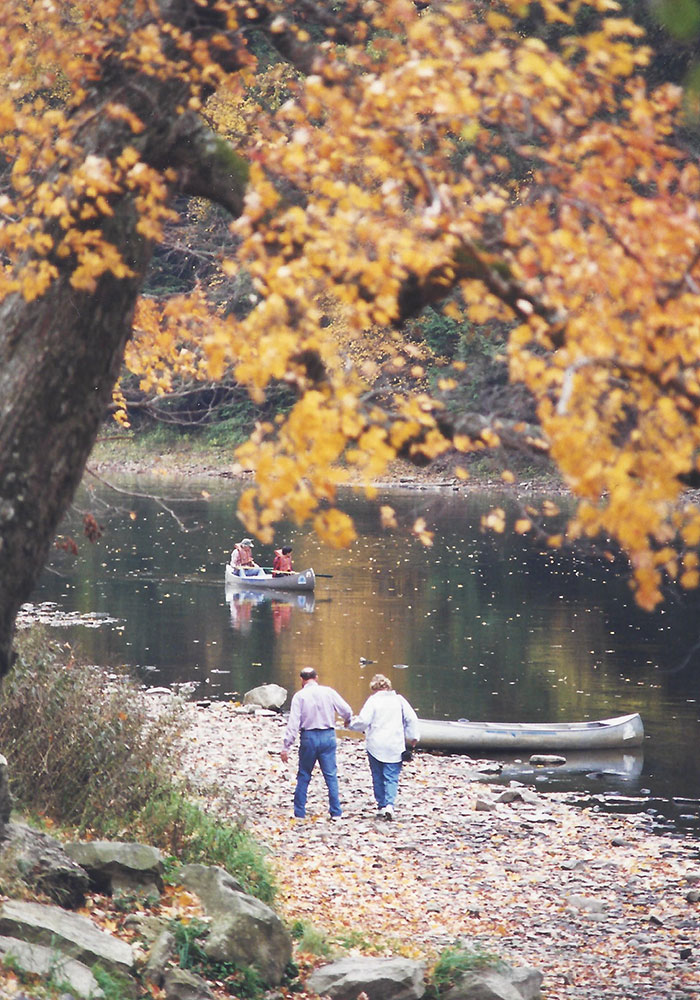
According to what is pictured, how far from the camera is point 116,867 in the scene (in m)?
8.90

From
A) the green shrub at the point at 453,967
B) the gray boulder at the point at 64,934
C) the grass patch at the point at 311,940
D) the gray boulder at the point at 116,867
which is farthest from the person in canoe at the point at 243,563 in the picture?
the gray boulder at the point at 64,934

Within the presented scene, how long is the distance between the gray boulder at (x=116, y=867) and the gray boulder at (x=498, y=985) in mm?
2329

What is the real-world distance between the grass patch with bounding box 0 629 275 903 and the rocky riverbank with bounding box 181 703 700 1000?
0.71 metres

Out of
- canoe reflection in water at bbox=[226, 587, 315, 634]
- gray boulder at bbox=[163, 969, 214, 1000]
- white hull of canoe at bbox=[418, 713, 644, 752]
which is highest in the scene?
gray boulder at bbox=[163, 969, 214, 1000]

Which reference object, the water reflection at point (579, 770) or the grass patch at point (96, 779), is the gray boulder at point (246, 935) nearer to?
the grass patch at point (96, 779)

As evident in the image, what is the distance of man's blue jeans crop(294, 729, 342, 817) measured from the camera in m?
14.3

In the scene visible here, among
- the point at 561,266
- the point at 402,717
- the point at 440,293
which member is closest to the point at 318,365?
the point at 440,293

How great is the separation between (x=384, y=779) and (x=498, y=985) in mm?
6546

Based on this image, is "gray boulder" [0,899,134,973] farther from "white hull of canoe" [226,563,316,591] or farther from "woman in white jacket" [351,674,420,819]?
"white hull of canoe" [226,563,316,591]

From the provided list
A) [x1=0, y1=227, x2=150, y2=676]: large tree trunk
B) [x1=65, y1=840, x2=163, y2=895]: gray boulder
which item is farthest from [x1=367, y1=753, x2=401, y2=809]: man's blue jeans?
[x1=0, y1=227, x2=150, y2=676]: large tree trunk

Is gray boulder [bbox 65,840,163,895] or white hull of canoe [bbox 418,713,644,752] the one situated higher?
gray boulder [bbox 65,840,163,895]

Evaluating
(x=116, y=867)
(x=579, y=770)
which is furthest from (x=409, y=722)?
(x=116, y=867)

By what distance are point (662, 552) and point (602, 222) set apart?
5.23 feet

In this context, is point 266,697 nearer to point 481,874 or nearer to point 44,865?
point 481,874
